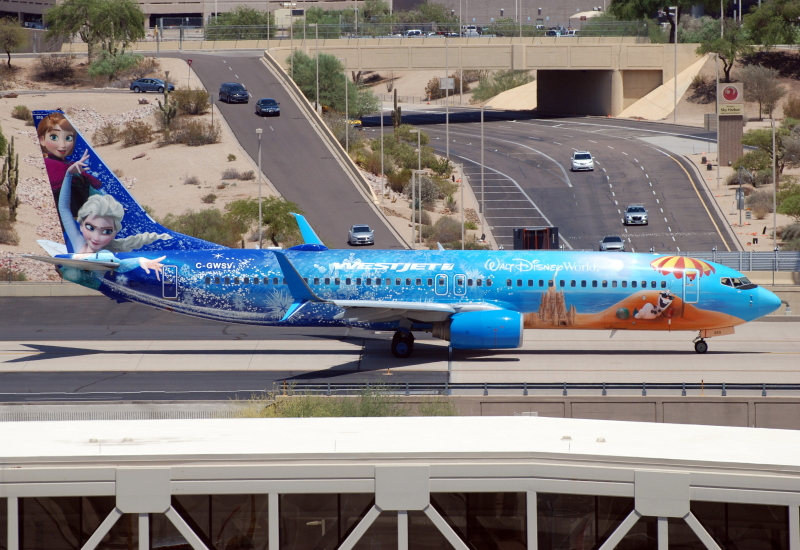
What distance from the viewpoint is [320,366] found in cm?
3628

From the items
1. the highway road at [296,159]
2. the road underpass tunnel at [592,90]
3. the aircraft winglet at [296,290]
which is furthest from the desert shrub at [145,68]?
the aircraft winglet at [296,290]

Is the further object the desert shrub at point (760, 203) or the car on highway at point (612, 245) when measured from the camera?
the desert shrub at point (760, 203)

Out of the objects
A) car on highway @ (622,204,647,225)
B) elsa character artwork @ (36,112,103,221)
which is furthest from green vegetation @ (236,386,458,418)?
car on highway @ (622,204,647,225)

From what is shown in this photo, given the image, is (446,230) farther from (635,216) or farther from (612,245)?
(635,216)

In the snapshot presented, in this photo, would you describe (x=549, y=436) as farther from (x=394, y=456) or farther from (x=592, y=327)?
(x=592, y=327)

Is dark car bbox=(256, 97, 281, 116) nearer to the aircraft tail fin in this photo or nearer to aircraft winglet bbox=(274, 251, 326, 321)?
the aircraft tail fin

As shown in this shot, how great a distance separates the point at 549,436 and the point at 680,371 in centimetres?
2380

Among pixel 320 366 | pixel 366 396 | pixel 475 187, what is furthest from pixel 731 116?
pixel 366 396

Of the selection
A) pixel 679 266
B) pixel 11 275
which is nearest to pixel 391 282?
pixel 679 266

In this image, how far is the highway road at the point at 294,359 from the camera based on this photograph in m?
33.2

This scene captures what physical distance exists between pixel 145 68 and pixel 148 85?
7.08 meters

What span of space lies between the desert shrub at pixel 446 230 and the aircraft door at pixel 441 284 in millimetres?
34891

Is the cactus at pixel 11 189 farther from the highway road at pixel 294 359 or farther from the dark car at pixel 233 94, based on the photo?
the highway road at pixel 294 359

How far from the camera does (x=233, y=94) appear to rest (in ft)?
331
